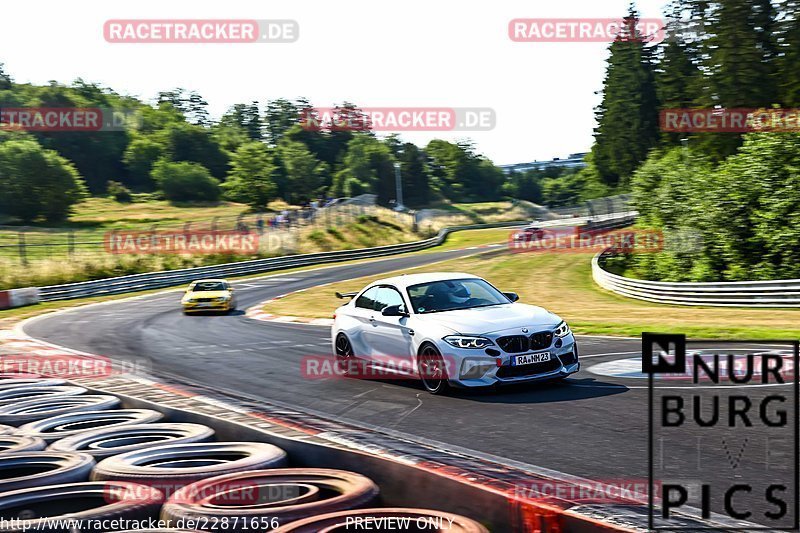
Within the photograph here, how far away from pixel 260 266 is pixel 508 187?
131 m

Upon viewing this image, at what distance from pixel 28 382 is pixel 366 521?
7620 millimetres

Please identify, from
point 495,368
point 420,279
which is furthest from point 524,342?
point 420,279

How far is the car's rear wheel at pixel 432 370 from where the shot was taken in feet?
35.2

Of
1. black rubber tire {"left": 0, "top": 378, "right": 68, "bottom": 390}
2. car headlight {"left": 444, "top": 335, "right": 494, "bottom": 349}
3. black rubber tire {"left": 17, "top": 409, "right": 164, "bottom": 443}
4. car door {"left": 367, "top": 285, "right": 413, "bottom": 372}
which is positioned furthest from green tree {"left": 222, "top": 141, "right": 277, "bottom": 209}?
black rubber tire {"left": 17, "top": 409, "right": 164, "bottom": 443}

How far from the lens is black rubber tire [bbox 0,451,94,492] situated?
557cm

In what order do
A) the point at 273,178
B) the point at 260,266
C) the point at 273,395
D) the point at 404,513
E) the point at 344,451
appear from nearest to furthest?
the point at 404,513, the point at 344,451, the point at 273,395, the point at 260,266, the point at 273,178

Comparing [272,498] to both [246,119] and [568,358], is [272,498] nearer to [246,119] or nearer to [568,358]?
[568,358]

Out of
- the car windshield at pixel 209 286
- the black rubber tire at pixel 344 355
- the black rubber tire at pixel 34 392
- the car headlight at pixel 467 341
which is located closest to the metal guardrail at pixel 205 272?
the car windshield at pixel 209 286

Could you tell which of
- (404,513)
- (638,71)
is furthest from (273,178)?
(404,513)

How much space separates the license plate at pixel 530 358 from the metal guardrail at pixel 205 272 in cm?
3201

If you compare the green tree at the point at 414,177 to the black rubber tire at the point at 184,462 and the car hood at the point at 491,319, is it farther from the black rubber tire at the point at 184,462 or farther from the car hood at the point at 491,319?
the black rubber tire at the point at 184,462

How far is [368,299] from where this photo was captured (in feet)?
42.2

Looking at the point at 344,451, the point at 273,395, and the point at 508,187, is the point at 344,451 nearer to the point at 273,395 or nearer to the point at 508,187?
the point at 273,395

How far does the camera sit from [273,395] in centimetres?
1138
